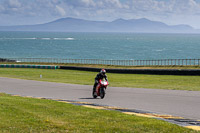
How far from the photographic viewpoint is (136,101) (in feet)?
56.2

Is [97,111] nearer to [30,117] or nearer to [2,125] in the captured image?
[30,117]

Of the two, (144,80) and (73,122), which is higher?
(73,122)

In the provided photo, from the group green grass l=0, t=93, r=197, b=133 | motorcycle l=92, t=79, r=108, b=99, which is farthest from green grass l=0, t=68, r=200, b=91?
green grass l=0, t=93, r=197, b=133

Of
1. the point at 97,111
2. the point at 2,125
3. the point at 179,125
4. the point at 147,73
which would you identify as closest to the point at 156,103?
the point at 97,111

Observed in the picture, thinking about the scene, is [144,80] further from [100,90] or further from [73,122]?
[73,122]

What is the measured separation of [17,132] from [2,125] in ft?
3.02

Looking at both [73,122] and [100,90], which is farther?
[100,90]

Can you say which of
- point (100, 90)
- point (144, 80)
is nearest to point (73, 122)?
Result: point (100, 90)

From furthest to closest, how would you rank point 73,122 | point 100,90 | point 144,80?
point 144,80 < point 100,90 < point 73,122

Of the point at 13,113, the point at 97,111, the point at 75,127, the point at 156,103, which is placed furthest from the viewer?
the point at 156,103

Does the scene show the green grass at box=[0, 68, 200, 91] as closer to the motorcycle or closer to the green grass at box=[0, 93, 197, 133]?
the motorcycle

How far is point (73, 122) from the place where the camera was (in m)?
10.7

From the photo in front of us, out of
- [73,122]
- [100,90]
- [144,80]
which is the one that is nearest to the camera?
[73,122]

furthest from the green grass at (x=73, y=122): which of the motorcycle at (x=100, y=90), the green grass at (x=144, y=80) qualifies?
the green grass at (x=144, y=80)
